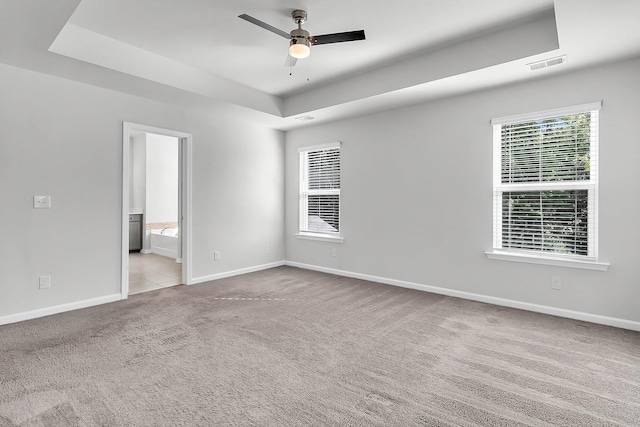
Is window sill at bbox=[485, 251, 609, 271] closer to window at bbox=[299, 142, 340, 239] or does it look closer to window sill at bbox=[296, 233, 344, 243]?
window sill at bbox=[296, 233, 344, 243]

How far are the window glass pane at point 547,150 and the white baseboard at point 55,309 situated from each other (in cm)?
483

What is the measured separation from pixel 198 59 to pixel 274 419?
11.9 feet

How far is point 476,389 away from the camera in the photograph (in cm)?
217

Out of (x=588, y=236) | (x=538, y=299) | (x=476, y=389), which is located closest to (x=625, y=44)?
(x=588, y=236)

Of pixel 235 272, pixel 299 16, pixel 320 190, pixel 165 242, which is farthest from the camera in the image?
pixel 165 242

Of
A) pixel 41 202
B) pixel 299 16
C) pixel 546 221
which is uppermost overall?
pixel 299 16

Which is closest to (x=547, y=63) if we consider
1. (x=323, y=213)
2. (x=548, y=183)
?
(x=548, y=183)

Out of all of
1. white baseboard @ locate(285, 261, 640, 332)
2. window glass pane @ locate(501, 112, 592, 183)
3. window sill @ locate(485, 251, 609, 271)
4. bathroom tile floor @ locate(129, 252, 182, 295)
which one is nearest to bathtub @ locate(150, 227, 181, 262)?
bathroom tile floor @ locate(129, 252, 182, 295)

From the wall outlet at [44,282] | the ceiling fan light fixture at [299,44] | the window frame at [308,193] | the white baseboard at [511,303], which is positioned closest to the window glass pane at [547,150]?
the white baseboard at [511,303]

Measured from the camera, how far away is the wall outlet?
138 inches

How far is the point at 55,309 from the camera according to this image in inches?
141

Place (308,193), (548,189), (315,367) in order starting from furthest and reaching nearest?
(308,193)
(548,189)
(315,367)

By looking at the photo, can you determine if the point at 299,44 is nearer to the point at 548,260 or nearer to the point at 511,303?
the point at 548,260

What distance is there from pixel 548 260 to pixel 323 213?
3.27 metres
